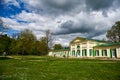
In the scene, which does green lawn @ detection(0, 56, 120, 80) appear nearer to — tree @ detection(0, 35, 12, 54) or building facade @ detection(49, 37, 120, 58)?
tree @ detection(0, 35, 12, 54)

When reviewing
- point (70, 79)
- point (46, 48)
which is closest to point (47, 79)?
point (70, 79)

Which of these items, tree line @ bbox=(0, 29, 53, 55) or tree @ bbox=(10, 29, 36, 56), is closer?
tree line @ bbox=(0, 29, 53, 55)

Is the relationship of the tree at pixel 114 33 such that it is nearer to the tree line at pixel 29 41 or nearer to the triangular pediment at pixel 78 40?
the tree line at pixel 29 41

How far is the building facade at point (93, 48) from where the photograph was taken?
4580 centimetres

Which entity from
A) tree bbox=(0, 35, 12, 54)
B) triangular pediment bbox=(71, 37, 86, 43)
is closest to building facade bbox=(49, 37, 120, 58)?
triangular pediment bbox=(71, 37, 86, 43)

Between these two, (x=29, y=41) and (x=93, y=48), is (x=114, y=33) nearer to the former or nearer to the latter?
(x=93, y=48)

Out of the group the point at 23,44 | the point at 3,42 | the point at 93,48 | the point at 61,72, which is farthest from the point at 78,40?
the point at 61,72

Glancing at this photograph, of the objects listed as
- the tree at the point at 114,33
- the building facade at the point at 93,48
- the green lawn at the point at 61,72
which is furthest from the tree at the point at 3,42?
the tree at the point at 114,33

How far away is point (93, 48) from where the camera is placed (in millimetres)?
54844

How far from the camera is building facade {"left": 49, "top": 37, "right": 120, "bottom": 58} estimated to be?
4580cm

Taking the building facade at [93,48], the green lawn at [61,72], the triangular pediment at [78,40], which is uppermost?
the triangular pediment at [78,40]

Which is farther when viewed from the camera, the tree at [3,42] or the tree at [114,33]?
the tree at [114,33]

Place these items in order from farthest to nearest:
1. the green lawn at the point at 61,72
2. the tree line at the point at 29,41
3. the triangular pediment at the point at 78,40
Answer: the triangular pediment at the point at 78,40
the tree line at the point at 29,41
the green lawn at the point at 61,72

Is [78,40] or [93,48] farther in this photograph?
[78,40]
